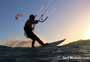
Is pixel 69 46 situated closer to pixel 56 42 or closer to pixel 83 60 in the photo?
pixel 56 42

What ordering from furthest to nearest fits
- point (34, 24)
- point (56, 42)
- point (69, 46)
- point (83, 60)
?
point (69, 46) < point (56, 42) < point (34, 24) < point (83, 60)

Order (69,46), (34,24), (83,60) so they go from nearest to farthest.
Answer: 1. (83,60)
2. (34,24)
3. (69,46)

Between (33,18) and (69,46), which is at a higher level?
(33,18)

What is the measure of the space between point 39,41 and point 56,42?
1919 millimetres

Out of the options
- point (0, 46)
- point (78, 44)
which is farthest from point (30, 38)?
point (78, 44)

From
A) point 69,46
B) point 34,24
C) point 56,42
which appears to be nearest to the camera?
point 34,24

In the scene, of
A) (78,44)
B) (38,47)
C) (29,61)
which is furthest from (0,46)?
(29,61)

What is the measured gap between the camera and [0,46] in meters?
42.7

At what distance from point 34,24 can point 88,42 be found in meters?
9.54

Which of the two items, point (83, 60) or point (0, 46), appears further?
point (0, 46)

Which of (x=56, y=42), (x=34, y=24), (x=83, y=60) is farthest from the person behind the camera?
(x=56, y=42)

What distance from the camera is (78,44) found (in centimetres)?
4634

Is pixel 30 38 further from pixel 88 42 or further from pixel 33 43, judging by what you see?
pixel 88 42

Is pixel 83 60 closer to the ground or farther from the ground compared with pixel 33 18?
closer to the ground
